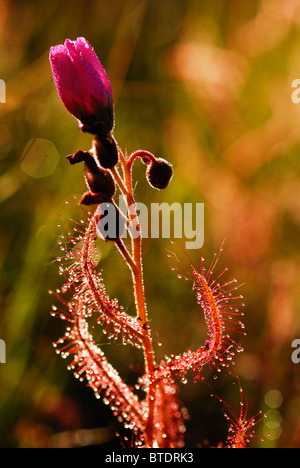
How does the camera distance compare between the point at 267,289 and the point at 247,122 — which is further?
the point at 247,122

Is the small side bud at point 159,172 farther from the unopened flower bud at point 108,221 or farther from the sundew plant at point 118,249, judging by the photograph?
the unopened flower bud at point 108,221

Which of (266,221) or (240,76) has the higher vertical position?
(240,76)

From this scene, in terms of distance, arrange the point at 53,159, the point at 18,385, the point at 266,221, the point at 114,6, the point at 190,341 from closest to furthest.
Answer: the point at 18,385, the point at 190,341, the point at 266,221, the point at 53,159, the point at 114,6

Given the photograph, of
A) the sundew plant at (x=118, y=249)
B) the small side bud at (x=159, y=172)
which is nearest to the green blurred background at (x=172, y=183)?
the sundew plant at (x=118, y=249)

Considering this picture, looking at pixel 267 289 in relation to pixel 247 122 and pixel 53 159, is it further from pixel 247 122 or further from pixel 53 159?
pixel 53 159

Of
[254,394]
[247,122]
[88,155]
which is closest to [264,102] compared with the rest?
[247,122]

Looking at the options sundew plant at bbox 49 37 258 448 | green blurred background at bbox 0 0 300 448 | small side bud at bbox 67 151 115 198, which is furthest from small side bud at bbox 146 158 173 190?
green blurred background at bbox 0 0 300 448

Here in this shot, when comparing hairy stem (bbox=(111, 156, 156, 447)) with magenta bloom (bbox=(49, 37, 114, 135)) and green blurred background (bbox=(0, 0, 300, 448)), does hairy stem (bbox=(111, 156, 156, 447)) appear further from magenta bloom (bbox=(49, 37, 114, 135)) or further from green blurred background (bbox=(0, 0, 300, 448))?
green blurred background (bbox=(0, 0, 300, 448))
